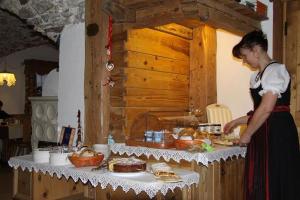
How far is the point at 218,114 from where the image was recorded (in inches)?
140

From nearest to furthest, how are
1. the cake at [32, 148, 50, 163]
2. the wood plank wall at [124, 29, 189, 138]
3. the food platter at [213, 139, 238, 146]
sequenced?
the cake at [32, 148, 50, 163] < the food platter at [213, 139, 238, 146] < the wood plank wall at [124, 29, 189, 138]

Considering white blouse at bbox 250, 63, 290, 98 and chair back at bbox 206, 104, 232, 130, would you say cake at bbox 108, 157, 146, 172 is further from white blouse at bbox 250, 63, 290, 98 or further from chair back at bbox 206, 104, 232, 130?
chair back at bbox 206, 104, 232, 130

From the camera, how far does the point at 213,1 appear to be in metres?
2.68

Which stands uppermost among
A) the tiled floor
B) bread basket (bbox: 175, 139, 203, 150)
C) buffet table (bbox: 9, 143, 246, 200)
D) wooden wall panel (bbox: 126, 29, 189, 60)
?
wooden wall panel (bbox: 126, 29, 189, 60)

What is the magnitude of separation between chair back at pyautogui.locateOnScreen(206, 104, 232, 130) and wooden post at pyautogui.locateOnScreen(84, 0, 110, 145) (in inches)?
42.7

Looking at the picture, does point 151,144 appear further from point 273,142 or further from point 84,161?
point 273,142

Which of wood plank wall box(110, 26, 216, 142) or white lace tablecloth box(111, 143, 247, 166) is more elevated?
wood plank wall box(110, 26, 216, 142)

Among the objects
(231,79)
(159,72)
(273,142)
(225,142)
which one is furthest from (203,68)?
(273,142)

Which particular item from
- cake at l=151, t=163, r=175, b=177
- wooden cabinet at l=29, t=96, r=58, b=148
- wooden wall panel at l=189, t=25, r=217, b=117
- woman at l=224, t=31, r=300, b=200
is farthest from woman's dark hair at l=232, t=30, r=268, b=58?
wooden cabinet at l=29, t=96, r=58, b=148

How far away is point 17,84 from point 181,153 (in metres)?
6.68

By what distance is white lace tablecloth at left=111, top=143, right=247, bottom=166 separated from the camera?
2.38m

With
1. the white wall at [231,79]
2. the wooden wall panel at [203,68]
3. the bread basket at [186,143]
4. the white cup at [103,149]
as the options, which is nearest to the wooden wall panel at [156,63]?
the wooden wall panel at [203,68]

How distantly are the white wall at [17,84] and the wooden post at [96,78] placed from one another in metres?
5.38

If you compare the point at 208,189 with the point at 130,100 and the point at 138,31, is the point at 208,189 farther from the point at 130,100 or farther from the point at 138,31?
the point at 138,31
